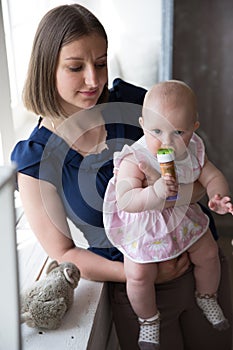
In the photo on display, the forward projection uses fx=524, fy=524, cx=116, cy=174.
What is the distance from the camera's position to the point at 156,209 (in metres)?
1.06

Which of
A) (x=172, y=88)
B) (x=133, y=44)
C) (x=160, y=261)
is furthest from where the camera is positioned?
(x=133, y=44)

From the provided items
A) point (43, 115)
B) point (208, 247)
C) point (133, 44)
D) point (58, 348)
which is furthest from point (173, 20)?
point (58, 348)

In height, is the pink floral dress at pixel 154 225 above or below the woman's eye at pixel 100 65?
below

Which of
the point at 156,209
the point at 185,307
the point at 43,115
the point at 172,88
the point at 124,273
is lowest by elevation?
the point at 185,307

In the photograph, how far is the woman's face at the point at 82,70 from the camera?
1114 millimetres

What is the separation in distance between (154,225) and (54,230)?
239 mm

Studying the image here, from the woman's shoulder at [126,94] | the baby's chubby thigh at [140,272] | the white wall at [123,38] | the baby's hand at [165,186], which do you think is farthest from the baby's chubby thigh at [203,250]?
the white wall at [123,38]

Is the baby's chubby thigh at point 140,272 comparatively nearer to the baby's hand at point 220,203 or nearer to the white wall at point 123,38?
the baby's hand at point 220,203

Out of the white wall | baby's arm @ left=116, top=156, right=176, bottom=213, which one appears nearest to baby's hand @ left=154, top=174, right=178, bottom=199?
baby's arm @ left=116, top=156, right=176, bottom=213

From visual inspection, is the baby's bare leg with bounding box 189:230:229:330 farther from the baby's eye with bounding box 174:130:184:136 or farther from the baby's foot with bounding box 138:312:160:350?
the baby's eye with bounding box 174:130:184:136

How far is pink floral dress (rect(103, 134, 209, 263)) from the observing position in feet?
3.55

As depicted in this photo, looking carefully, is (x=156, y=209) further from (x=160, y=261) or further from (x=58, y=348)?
(x=58, y=348)

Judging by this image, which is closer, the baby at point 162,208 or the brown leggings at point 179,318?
the baby at point 162,208

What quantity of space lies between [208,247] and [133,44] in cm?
119
